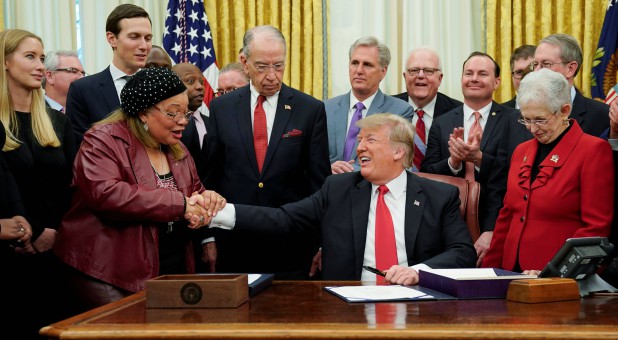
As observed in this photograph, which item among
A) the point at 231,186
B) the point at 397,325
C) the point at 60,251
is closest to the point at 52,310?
the point at 60,251

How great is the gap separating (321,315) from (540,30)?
18.7 ft

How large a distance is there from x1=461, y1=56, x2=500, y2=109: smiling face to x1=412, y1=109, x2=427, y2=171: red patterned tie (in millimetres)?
415

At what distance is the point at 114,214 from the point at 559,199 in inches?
80.2

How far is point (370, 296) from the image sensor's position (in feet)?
8.84

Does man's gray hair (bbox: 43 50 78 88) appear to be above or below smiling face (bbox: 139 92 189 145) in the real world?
above

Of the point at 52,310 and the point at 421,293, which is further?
the point at 52,310

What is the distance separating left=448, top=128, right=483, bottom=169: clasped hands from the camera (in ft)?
14.8

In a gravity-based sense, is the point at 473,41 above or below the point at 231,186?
above

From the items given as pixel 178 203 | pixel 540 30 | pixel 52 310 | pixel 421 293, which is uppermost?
pixel 540 30

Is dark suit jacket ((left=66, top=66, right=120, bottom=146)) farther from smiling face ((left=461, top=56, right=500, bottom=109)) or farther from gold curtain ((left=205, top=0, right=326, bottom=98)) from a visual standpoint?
gold curtain ((left=205, top=0, right=326, bottom=98))

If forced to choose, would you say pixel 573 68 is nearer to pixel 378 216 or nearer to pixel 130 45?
pixel 378 216

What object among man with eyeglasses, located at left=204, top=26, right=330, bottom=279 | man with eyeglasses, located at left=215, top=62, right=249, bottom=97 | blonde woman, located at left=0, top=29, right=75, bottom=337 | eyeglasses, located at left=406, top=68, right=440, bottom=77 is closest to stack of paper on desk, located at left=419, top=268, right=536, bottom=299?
man with eyeglasses, located at left=204, top=26, right=330, bottom=279

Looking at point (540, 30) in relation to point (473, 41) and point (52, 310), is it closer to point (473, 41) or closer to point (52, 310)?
point (473, 41)

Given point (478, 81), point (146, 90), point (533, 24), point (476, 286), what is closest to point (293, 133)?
point (146, 90)
